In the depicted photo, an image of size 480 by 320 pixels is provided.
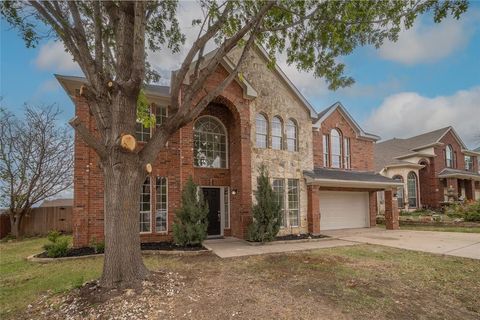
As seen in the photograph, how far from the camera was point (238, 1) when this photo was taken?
6867 mm

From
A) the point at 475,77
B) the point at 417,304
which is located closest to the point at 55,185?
the point at 417,304

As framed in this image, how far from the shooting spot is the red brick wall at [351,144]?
51.8 feet

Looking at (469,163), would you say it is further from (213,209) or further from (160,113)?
(160,113)

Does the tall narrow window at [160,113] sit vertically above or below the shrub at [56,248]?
above

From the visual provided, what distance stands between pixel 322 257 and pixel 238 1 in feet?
24.7

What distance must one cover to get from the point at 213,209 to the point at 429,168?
74.7 ft

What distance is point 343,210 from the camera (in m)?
16.5

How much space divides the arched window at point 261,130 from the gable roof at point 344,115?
3704mm

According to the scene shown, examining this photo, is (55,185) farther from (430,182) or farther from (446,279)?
(430,182)

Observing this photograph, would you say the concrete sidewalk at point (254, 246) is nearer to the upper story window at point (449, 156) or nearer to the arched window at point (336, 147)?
the arched window at point (336, 147)

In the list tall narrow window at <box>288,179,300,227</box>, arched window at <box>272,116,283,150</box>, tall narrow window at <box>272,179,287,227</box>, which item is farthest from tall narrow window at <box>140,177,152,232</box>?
tall narrow window at <box>288,179,300,227</box>

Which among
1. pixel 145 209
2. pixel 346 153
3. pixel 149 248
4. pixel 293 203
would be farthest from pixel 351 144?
pixel 149 248

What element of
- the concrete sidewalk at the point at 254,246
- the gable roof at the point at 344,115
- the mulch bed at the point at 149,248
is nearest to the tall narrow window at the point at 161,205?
the mulch bed at the point at 149,248

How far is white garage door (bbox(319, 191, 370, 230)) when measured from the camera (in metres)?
15.8
